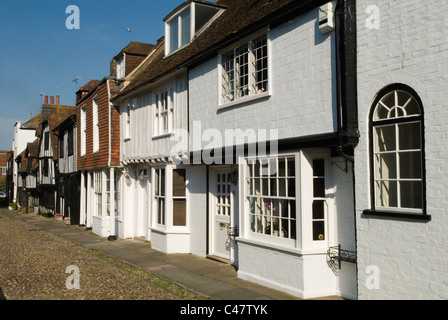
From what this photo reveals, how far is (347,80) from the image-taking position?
276 inches

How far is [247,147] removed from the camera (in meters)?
9.61

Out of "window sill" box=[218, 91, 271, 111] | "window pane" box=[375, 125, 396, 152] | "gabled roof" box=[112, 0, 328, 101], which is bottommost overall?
"window pane" box=[375, 125, 396, 152]

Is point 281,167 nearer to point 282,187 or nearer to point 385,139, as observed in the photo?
point 282,187

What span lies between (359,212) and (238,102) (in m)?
4.21

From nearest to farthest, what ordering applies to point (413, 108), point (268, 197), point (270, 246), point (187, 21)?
point (413, 108), point (270, 246), point (268, 197), point (187, 21)

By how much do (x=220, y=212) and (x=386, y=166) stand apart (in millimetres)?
5968

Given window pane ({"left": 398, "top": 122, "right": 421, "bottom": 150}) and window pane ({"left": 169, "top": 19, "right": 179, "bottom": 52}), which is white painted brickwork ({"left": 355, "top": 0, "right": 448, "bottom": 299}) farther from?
window pane ({"left": 169, "top": 19, "right": 179, "bottom": 52})

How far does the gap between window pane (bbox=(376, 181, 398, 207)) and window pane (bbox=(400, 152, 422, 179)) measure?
9.6 inches

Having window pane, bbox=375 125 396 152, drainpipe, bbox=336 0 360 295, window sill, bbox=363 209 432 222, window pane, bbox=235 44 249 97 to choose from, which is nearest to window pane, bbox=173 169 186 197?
window pane, bbox=235 44 249 97

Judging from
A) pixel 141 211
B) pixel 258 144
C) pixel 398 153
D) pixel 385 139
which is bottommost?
pixel 141 211

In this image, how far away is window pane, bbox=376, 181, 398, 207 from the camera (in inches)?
260

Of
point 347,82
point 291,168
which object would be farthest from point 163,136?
point 347,82

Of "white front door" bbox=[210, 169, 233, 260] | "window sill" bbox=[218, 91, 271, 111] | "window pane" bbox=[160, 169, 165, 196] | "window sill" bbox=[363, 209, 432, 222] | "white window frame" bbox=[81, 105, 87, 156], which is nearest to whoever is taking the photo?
"window sill" bbox=[363, 209, 432, 222]

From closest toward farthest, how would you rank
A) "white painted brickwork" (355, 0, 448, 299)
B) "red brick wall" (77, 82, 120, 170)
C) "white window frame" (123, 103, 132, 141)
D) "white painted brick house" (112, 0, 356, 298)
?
"white painted brickwork" (355, 0, 448, 299)
"white painted brick house" (112, 0, 356, 298)
"white window frame" (123, 103, 132, 141)
"red brick wall" (77, 82, 120, 170)
